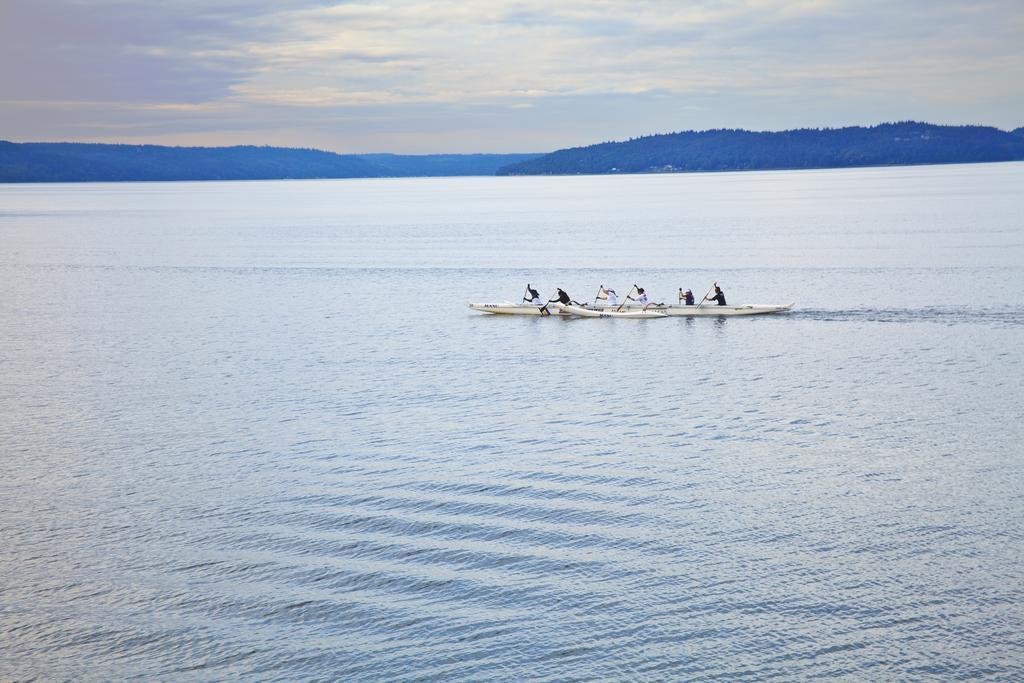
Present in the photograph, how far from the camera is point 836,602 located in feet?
68.7

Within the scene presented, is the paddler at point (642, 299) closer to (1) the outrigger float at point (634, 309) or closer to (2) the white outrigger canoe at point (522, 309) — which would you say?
(1) the outrigger float at point (634, 309)

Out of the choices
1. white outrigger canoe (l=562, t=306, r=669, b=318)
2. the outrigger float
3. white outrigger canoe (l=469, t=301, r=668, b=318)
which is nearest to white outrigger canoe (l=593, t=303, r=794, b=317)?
the outrigger float

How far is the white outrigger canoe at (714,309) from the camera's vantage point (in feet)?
191

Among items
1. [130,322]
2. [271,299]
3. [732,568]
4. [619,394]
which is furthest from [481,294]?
[732,568]

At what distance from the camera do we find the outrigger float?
58594 mm

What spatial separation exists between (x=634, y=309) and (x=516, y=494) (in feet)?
112

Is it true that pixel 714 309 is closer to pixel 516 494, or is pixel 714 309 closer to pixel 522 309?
pixel 522 309

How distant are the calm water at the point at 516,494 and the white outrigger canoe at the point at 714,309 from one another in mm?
1206

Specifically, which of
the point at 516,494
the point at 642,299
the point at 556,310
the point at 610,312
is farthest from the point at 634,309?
the point at 516,494

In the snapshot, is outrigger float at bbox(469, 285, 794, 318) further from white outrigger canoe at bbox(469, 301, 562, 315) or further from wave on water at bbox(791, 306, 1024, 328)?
wave on water at bbox(791, 306, 1024, 328)

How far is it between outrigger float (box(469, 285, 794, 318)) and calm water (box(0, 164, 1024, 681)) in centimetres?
116

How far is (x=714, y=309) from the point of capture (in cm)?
5891

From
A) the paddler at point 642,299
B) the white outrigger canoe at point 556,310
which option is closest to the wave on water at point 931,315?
the paddler at point 642,299

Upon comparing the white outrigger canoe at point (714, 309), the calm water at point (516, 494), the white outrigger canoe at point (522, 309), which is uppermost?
the white outrigger canoe at point (714, 309)
